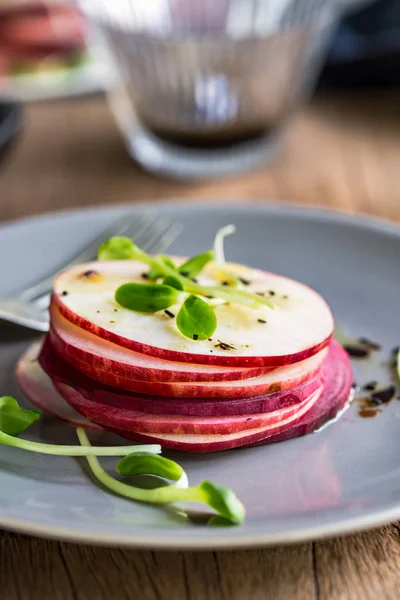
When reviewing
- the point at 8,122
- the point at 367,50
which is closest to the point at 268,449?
the point at 8,122

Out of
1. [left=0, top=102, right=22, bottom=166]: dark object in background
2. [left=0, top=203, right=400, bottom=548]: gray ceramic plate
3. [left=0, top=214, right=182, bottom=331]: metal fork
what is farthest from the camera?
[left=0, top=102, right=22, bottom=166]: dark object in background

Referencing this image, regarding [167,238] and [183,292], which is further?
[167,238]

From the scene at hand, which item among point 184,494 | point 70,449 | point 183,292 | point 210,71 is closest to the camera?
point 184,494

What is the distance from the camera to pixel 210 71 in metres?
2.27

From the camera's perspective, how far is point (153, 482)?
1062mm

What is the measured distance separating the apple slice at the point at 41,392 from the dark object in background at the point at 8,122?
114cm

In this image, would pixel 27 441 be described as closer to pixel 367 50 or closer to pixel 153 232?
pixel 153 232

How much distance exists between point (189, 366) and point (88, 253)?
24.9 inches

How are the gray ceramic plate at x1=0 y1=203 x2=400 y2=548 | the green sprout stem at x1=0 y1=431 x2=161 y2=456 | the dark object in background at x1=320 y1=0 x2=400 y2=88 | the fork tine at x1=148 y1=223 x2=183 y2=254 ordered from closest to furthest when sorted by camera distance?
the gray ceramic plate at x1=0 y1=203 x2=400 y2=548 < the green sprout stem at x1=0 y1=431 x2=161 y2=456 < the fork tine at x1=148 y1=223 x2=183 y2=254 < the dark object in background at x1=320 y1=0 x2=400 y2=88

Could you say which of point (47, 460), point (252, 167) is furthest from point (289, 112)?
point (47, 460)

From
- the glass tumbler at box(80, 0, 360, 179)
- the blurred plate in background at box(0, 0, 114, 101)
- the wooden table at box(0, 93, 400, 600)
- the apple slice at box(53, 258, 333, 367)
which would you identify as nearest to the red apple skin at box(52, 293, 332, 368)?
the apple slice at box(53, 258, 333, 367)

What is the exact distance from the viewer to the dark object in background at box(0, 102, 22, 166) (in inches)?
93.0

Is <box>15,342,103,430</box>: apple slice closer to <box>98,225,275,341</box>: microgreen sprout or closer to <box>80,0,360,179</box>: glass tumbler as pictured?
<box>98,225,275,341</box>: microgreen sprout

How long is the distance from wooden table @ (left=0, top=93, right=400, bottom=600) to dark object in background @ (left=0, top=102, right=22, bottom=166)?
0.14 meters
